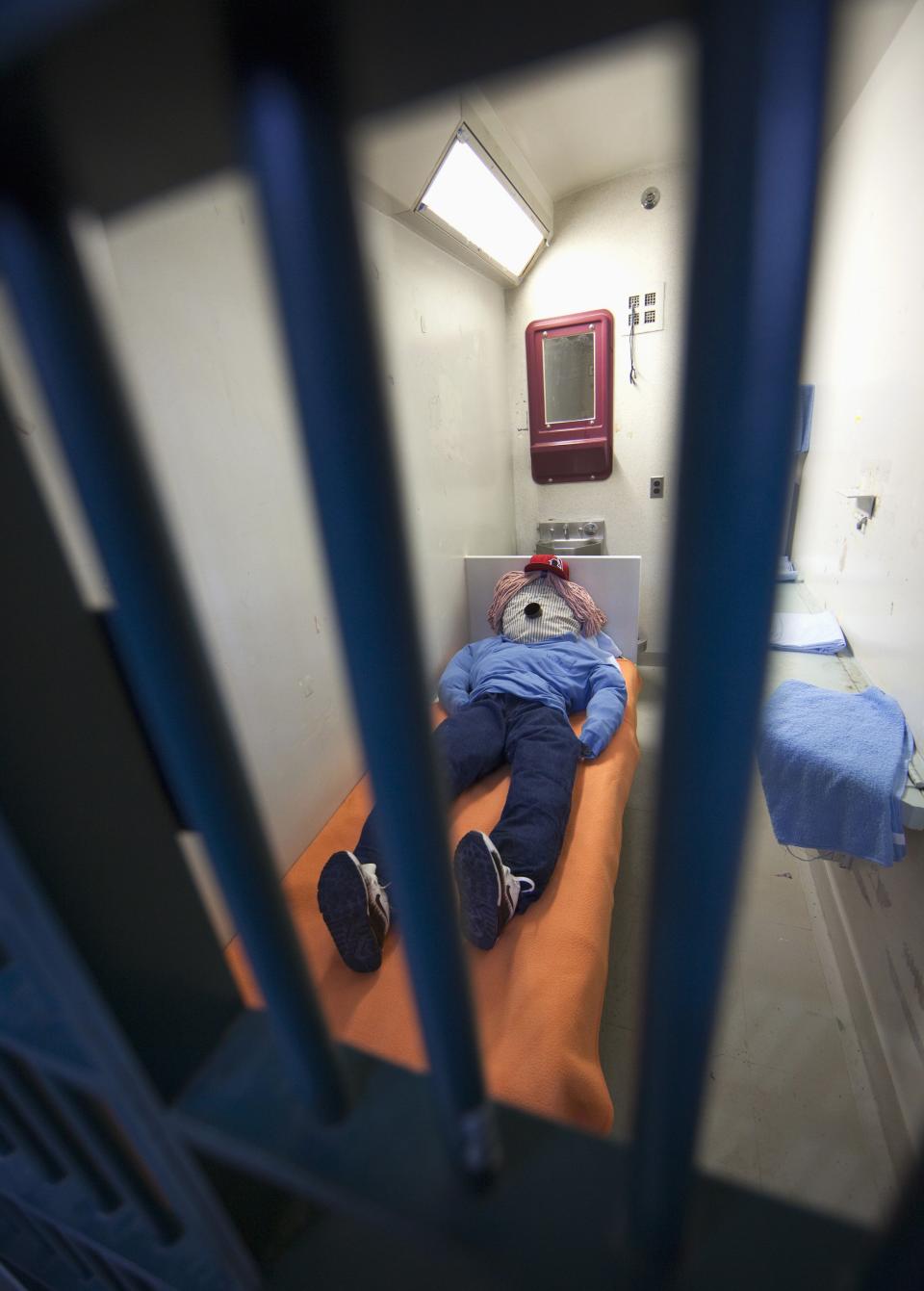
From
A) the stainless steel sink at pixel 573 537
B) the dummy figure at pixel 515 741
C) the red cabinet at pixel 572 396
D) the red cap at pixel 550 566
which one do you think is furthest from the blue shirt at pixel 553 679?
the red cabinet at pixel 572 396

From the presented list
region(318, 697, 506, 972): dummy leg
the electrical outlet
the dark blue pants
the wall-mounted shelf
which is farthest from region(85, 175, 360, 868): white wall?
the electrical outlet

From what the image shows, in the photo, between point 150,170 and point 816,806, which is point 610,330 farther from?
point 150,170

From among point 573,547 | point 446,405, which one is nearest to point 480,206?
point 446,405

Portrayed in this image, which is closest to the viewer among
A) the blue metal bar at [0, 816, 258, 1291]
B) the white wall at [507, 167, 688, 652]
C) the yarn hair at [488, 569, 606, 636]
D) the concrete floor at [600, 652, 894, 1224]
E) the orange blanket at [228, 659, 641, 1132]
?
the blue metal bar at [0, 816, 258, 1291]

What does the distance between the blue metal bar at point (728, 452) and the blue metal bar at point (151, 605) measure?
0.19 m

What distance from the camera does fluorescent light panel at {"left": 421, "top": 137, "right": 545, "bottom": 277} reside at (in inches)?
73.1

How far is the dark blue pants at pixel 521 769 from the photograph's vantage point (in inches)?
48.1

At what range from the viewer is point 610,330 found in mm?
2541

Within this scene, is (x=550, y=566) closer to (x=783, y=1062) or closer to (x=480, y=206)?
(x=480, y=206)

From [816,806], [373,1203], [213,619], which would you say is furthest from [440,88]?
[816,806]

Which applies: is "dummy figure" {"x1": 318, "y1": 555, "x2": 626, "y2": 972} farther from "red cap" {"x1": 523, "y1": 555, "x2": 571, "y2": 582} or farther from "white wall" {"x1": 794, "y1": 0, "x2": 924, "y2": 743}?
"white wall" {"x1": 794, "y1": 0, "x2": 924, "y2": 743}

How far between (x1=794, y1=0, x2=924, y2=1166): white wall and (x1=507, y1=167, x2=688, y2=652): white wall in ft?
2.40

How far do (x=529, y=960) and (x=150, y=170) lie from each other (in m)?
1.17

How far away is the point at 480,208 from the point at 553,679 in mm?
1857
